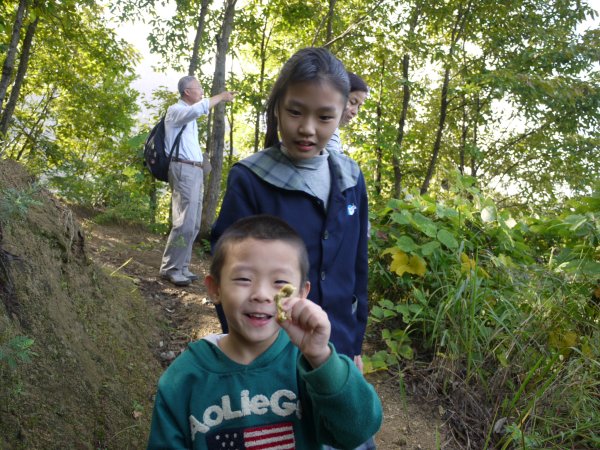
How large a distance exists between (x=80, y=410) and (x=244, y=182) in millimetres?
1390

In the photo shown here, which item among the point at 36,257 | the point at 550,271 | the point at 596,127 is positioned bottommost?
the point at 550,271

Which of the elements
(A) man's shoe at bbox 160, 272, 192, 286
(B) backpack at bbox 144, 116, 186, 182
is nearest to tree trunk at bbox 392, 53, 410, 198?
(B) backpack at bbox 144, 116, 186, 182

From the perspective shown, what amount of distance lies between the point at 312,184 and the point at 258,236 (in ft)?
1.75

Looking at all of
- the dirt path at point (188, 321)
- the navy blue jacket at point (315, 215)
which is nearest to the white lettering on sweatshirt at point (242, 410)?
the navy blue jacket at point (315, 215)

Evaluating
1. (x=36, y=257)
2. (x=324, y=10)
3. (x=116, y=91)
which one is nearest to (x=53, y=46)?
(x=116, y=91)

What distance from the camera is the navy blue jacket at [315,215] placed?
179cm

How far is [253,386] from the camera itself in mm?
Answer: 1321

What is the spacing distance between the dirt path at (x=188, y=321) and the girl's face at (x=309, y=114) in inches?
70.4

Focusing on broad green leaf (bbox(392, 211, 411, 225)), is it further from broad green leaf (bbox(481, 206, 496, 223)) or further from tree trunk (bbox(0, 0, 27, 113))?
tree trunk (bbox(0, 0, 27, 113))

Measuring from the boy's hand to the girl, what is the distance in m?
0.60

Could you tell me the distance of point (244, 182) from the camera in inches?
70.3

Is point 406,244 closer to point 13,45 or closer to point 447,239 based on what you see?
point 447,239

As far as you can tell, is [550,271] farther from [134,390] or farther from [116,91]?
[116,91]

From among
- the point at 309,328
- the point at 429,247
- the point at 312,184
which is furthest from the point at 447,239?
the point at 309,328
